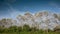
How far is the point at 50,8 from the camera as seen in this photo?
7.34ft

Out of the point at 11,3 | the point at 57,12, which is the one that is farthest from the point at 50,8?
the point at 11,3

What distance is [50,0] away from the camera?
2264 millimetres

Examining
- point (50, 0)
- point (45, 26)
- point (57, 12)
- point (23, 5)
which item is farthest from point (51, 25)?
point (23, 5)

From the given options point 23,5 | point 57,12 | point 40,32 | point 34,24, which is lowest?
point 40,32

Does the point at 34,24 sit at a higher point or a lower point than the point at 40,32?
higher

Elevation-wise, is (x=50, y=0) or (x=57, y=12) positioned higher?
(x=50, y=0)

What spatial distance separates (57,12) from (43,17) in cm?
26

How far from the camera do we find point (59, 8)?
2.23 meters

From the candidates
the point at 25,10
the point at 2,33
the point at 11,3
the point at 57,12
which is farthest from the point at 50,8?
the point at 2,33

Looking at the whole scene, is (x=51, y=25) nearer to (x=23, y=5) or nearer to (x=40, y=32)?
(x=40, y=32)

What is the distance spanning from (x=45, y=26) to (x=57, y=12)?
326 mm

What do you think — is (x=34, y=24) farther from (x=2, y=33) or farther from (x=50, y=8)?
(x=2, y=33)

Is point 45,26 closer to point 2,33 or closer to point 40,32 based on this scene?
point 40,32

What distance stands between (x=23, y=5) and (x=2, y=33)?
62cm
